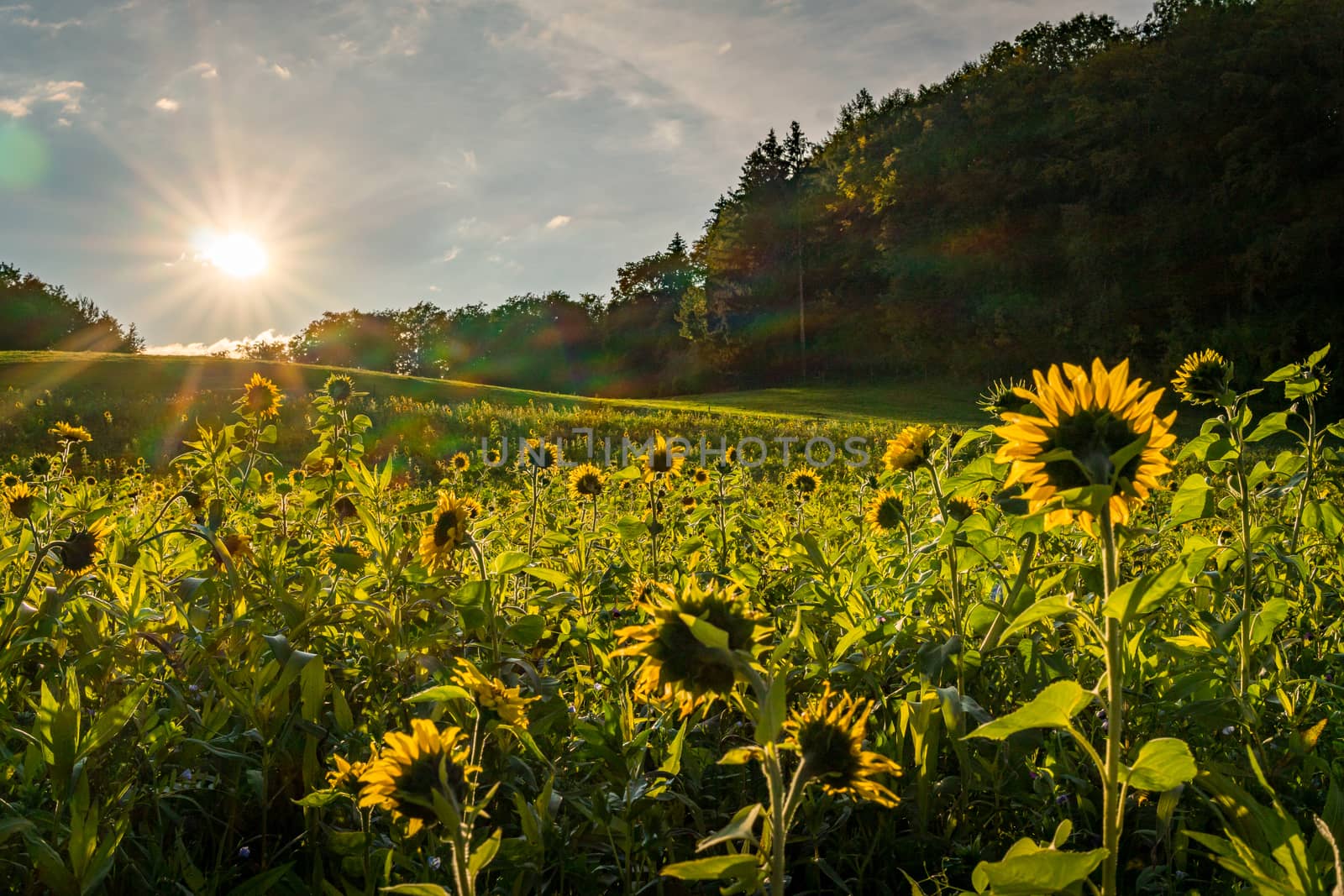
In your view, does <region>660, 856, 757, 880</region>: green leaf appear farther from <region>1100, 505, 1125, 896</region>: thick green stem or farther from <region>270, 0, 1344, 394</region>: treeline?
<region>270, 0, 1344, 394</region>: treeline

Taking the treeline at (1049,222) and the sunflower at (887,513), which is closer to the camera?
the sunflower at (887,513)

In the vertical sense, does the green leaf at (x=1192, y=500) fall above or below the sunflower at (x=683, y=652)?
above

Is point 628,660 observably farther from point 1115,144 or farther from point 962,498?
point 1115,144

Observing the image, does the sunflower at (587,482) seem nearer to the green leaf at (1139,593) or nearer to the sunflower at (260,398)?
the sunflower at (260,398)

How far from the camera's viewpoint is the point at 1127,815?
134 centimetres

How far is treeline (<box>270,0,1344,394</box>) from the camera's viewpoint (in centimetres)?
2217

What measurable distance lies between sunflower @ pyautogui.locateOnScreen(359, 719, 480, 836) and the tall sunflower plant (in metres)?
0.46

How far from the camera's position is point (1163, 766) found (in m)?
0.75

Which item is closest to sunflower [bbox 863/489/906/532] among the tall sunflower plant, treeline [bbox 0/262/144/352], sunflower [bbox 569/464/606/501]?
sunflower [bbox 569/464/606/501]

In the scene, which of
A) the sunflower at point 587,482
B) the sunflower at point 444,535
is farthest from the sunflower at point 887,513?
the sunflower at point 444,535

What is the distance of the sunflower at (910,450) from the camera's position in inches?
78.2

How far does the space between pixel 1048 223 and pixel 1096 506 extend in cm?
3032

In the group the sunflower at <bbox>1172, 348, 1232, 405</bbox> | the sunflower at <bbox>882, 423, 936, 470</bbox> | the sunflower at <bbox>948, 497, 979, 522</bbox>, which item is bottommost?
the sunflower at <bbox>948, 497, 979, 522</bbox>

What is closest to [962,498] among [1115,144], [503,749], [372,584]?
[503,749]
